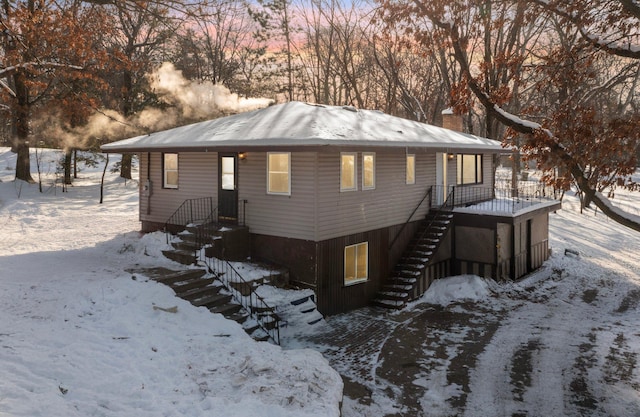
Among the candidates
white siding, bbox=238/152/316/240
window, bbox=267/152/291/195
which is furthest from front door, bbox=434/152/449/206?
window, bbox=267/152/291/195

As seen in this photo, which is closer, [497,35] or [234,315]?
[234,315]

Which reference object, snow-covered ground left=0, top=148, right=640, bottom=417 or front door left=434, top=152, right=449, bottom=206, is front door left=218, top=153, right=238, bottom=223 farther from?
front door left=434, top=152, right=449, bottom=206

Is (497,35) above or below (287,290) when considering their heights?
above

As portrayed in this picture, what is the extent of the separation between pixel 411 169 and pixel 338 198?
15.7ft

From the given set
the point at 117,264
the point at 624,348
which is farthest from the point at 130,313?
the point at 624,348

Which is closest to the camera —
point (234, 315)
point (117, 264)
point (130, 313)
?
point (130, 313)

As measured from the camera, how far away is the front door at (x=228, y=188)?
15.5 metres

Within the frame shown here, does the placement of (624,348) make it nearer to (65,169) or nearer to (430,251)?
(430,251)

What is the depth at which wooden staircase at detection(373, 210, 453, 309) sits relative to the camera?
16.0m

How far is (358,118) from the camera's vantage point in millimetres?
17359

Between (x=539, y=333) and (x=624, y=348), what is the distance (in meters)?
2.03

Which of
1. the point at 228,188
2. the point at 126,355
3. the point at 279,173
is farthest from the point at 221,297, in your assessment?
the point at 228,188

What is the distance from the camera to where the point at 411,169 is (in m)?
18.3

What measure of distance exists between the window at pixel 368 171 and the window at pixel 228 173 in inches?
165
